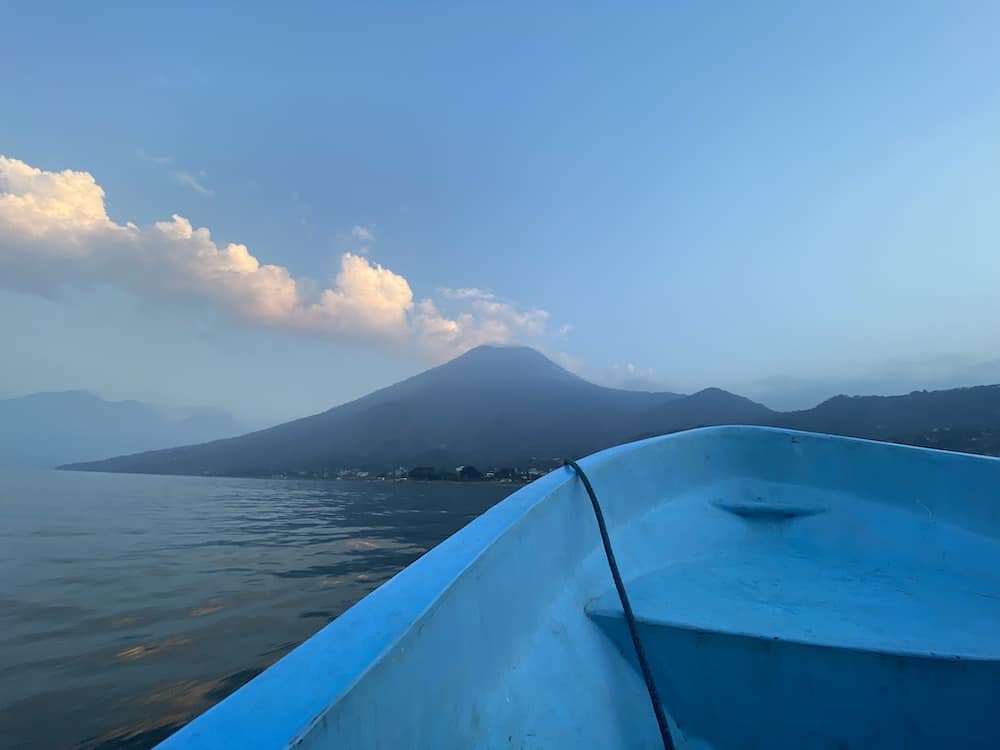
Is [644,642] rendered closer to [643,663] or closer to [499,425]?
[643,663]

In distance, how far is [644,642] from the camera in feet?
5.22

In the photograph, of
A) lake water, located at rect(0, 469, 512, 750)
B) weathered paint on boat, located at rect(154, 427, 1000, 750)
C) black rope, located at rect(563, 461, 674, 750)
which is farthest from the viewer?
lake water, located at rect(0, 469, 512, 750)

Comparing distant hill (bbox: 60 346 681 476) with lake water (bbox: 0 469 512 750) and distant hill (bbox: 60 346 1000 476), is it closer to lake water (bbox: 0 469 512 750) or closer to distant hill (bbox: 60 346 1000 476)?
distant hill (bbox: 60 346 1000 476)

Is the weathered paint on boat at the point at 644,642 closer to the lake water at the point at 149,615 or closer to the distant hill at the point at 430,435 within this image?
the lake water at the point at 149,615

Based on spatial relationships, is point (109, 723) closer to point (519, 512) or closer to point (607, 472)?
point (519, 512)

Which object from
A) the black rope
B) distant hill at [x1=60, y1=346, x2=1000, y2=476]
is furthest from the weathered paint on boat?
distant hill at [x1=60, y1=346, x2=1000, y2=476]

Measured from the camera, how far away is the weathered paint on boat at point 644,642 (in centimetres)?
87

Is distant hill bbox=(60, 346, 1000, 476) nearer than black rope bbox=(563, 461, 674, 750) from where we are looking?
No

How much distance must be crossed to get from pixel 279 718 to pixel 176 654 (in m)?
4.44

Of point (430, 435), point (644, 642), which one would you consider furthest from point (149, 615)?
point (430, 435)

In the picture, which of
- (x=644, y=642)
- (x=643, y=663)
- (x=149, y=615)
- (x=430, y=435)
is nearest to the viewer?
(x=643, y=663)

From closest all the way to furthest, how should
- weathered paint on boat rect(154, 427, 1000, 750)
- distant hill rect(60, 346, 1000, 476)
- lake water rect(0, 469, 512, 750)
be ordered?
weathered paint on boat rect(154, 427, 1000, 750) < lake water rect(0, 469, 512, 750) < distant hill rect(60, 346, 1000, 476)

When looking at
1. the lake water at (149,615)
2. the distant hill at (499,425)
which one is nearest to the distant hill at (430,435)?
the distant hill at (499,425)

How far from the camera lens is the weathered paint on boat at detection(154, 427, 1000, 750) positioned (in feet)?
2.85
